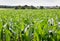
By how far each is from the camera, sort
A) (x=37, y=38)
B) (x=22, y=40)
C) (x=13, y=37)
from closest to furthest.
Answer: (x=37, y=38)
(x=22, y=40)
(x=13, y=37)

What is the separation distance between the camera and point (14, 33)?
1.62 metres

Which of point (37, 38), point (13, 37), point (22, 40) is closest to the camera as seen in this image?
point (37, 38)

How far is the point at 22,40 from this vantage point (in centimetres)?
154

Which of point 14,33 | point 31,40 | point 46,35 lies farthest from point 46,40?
point 14,33

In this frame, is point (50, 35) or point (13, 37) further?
point (13, 37)

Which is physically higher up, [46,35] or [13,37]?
[46,35]

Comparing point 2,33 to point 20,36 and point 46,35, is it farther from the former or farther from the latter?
point 46,35

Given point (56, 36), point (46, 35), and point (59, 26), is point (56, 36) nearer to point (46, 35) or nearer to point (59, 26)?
point (46, 35)

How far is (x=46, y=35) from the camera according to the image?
1.47 meters

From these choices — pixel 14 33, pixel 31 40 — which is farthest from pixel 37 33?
pixel 14 33

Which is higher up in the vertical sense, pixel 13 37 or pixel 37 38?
pixel 37 38

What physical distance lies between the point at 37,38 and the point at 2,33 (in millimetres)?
350

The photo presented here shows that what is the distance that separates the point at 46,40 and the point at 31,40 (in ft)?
0.50

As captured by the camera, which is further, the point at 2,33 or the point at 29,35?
the point at 2,33
